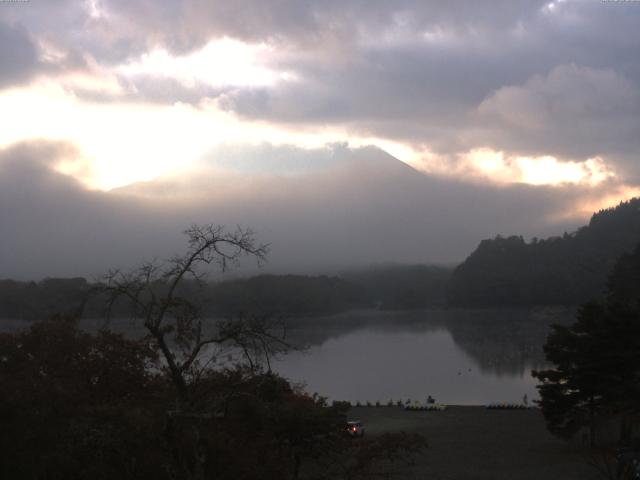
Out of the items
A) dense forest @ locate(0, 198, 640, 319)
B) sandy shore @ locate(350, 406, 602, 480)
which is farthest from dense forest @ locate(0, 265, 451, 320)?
sandy shore @ locate(350, 406, 602, 480)

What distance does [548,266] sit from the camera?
75750mm

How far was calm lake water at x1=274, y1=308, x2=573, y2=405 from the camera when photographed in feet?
79.9

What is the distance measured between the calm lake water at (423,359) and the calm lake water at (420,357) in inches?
1.4

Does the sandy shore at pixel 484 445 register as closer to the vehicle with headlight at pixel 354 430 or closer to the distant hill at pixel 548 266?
the vehicle with headlight at pixel 354 430

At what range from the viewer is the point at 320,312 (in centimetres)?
7175

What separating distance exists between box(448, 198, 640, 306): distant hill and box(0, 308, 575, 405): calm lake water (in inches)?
206

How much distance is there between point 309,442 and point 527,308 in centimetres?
6745

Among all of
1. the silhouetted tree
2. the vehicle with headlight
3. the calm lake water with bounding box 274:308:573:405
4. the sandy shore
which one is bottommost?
the calm lake water with bounding box 274:308:573:405

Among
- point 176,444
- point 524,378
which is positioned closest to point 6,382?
point 176,444

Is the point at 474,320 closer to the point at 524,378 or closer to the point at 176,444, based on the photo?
the point at 524,378

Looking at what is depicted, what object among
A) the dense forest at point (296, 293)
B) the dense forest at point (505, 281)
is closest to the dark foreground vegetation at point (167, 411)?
the dense forest at point (296, 293)

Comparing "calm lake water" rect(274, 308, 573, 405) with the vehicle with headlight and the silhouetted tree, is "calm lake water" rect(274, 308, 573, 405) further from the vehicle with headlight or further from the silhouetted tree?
the silhouetted tree

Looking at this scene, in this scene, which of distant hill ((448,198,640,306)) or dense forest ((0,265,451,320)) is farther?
distant hill ((448,198,640,306))

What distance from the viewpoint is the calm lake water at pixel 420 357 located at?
950 inches
